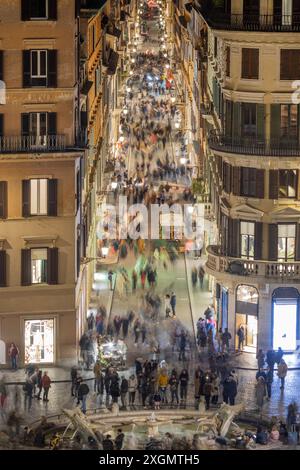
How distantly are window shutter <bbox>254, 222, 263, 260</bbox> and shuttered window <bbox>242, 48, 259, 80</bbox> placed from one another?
6.95 meters

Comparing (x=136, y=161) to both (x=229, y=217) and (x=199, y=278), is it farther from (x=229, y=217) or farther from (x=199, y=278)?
(x=229, y=217)

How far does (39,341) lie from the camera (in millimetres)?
78812

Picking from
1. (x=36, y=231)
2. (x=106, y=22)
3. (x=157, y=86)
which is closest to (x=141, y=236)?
(x=106, y=22)

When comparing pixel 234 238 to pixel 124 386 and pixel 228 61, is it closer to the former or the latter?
pixel 228 61

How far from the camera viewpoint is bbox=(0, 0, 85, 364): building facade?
252 ft

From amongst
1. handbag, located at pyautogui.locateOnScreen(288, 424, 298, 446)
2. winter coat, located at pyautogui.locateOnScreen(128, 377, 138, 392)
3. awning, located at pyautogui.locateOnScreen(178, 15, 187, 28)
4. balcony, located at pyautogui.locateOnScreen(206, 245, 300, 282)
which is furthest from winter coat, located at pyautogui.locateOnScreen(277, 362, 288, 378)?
awning, located at pyautogui.locateOnScreen(178, 15, 187, 28)

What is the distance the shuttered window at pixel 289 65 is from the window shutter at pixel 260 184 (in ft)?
15.0

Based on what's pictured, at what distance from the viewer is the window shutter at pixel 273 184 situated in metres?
83.0

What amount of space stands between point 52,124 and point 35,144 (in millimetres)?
1285

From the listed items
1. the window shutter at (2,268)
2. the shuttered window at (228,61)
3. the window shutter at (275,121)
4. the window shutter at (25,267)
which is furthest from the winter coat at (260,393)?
the shuttered window at (228,61)

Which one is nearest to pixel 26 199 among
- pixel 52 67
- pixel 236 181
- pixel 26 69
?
pixel 26 69

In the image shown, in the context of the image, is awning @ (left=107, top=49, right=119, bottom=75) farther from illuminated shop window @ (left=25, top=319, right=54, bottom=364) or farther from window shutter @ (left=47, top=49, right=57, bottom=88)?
illuminated shop window @ (left=25, top=319, right=54, bottom=364)

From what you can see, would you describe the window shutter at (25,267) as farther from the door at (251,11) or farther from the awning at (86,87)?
the door at (251,11)
